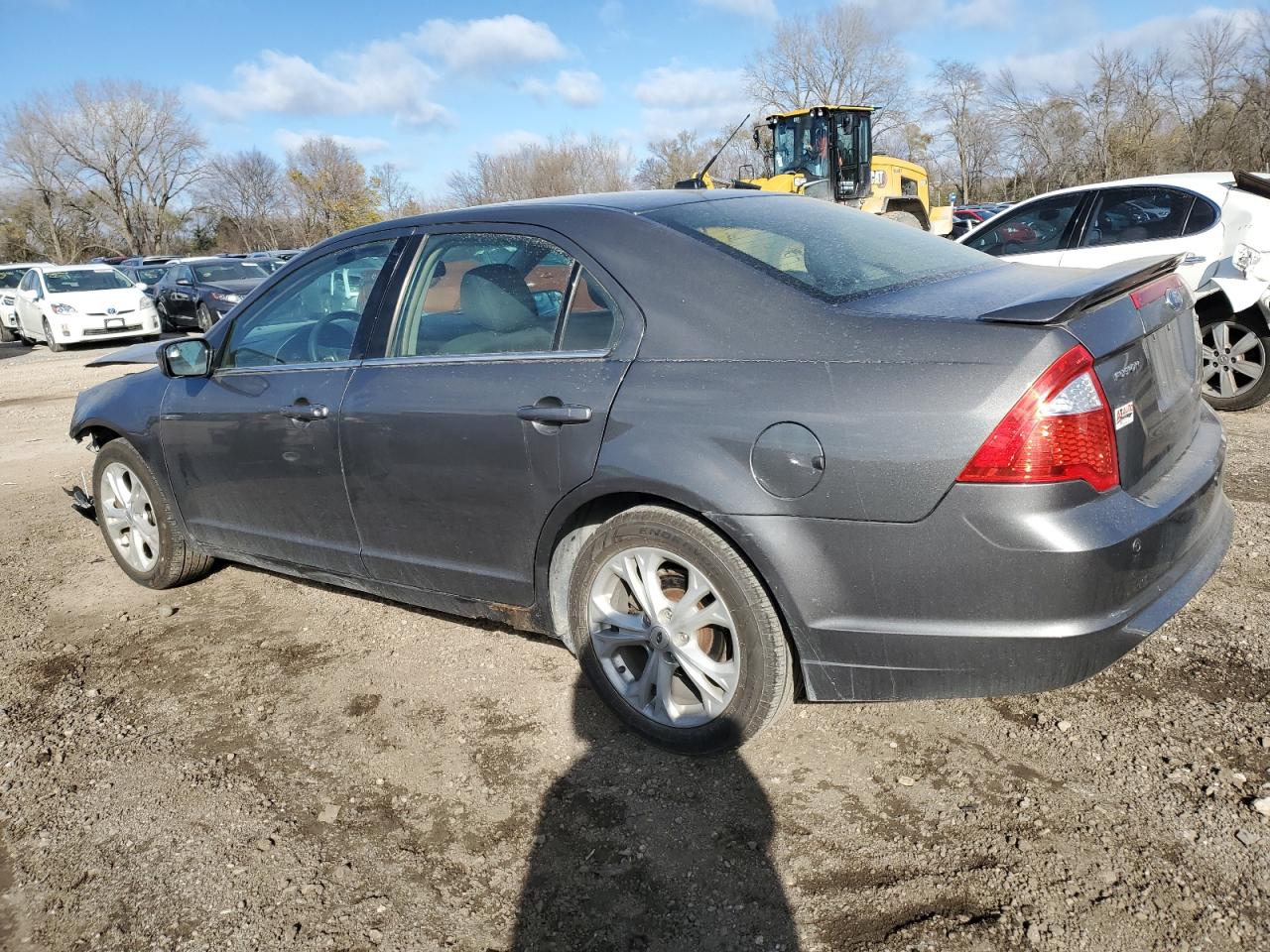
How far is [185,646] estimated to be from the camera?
4070mm

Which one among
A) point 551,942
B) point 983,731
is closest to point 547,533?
point 551,942

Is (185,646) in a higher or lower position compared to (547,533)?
lower

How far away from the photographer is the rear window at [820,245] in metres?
2.79

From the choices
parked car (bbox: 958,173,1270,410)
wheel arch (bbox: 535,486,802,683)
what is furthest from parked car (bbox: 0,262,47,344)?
wheel arch (bbox: 535,486,802,683)

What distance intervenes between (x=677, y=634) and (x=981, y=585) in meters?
0.90

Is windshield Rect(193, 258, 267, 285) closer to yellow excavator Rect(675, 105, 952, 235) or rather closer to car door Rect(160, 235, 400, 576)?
yellow excavator Rect(675, 105, 952, 235)

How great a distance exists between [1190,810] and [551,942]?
1674 millimetres

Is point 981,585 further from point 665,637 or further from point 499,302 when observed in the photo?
point 499,302

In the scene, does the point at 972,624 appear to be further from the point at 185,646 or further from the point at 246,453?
the point at 185,646

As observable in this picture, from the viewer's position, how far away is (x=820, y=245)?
10.0 feet

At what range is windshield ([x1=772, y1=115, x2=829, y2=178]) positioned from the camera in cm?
1761

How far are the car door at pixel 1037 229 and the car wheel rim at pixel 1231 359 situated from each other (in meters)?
1.19

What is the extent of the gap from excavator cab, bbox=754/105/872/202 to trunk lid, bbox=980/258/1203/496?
15.1 metres

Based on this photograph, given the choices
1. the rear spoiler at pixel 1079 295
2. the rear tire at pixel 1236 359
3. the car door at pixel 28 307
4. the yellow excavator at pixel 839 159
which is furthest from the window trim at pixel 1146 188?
the car door at pixel 28 307
